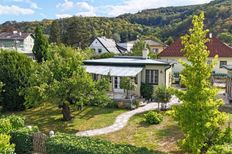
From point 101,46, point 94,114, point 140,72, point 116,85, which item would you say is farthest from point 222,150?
point 101,46

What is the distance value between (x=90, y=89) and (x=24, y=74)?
24.5ft

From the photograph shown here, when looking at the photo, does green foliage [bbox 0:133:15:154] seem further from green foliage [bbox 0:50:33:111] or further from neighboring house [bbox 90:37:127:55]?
neighboring house [bbox 90:37:127:55]

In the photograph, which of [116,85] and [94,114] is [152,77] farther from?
[94,114]

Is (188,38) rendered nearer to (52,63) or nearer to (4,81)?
(52,63)

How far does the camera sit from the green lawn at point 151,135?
18.1 m

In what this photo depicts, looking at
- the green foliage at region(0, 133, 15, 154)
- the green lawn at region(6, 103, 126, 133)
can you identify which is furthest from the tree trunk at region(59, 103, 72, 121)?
the green foliage at region(0, 133, 15, 154)

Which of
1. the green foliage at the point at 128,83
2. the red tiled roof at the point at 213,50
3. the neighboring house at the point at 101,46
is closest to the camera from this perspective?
the green foliage at the point at 128,83

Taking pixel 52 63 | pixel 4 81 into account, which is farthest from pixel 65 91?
pixel 4 81

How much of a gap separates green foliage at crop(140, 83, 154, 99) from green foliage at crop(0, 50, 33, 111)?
408 inches

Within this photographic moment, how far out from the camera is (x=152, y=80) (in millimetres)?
30531

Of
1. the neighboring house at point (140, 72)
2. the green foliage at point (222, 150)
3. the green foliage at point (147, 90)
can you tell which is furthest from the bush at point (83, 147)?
the green foliage at point (147, 90)

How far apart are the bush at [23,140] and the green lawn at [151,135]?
17.9 feet

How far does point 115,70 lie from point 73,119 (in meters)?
8.00

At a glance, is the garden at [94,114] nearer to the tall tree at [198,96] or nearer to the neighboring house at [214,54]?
the tall tree at [198,96]
